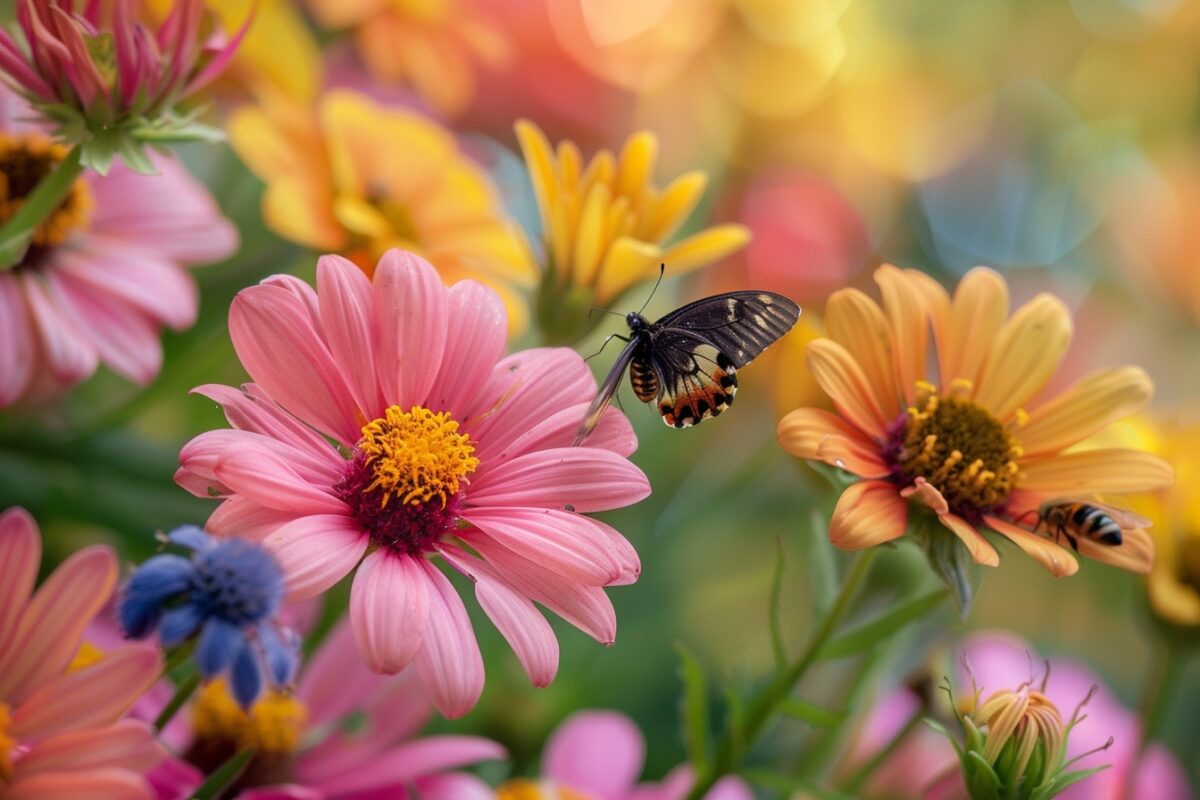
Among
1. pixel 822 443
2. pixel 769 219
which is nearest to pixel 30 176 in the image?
pixel 822 443

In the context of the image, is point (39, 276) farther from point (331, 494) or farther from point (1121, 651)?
point (1121, 651)

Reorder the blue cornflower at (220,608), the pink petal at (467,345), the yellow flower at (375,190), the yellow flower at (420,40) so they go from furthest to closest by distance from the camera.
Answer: the yellow flower at (420,40)
the yellow flower at (375,190)
the pink petal at (467,345)
the blue cornflower at (220,608)

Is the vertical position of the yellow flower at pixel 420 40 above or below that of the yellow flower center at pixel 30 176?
above

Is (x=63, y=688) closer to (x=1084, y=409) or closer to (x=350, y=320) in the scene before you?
(x=350, y=320)

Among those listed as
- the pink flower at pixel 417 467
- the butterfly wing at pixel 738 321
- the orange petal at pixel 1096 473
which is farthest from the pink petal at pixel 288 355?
the orange petal at pixel 1096 473

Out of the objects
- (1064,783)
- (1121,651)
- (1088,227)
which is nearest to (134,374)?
(1064,783)

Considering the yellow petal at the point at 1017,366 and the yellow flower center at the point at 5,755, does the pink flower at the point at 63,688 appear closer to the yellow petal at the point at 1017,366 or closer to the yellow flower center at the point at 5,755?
the yellow flower center at the point at 5,755
